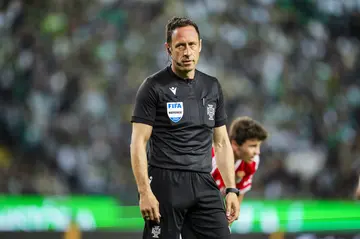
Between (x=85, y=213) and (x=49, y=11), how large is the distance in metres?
3.93

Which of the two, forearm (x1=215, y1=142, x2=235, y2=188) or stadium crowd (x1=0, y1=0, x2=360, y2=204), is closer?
forearm (x1=215, y1=142, x2=235, y2=188)

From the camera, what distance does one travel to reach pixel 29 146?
9609 mm

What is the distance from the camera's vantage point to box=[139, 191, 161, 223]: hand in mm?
3248

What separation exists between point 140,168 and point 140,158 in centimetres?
5

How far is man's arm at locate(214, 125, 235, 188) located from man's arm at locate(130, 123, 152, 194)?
0.49m

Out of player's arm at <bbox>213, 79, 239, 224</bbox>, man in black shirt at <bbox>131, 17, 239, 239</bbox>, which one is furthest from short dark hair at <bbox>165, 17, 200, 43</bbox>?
player's arm at <bbox>213, 79, 239, 224</bbox>

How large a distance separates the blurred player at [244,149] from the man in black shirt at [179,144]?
3.21ft

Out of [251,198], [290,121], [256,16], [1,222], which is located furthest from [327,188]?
[1,222]

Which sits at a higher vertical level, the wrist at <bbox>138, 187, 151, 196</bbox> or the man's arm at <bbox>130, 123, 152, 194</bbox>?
the man's arm at <bbox>130, 123, 152, 194</bbox>

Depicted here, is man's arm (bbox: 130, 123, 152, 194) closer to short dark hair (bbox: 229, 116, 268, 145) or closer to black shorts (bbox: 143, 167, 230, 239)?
black shorts (bbox: 143, 167, 230, 239)

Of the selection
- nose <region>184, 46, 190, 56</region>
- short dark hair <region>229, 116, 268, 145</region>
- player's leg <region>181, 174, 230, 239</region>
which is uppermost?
nose <region>184, 46, 190, 56</region>

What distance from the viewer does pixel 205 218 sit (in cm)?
341

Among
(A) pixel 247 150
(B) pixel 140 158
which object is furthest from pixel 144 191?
(A) pixel 247 150

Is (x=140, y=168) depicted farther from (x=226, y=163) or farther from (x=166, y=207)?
(x=226, y=163)
